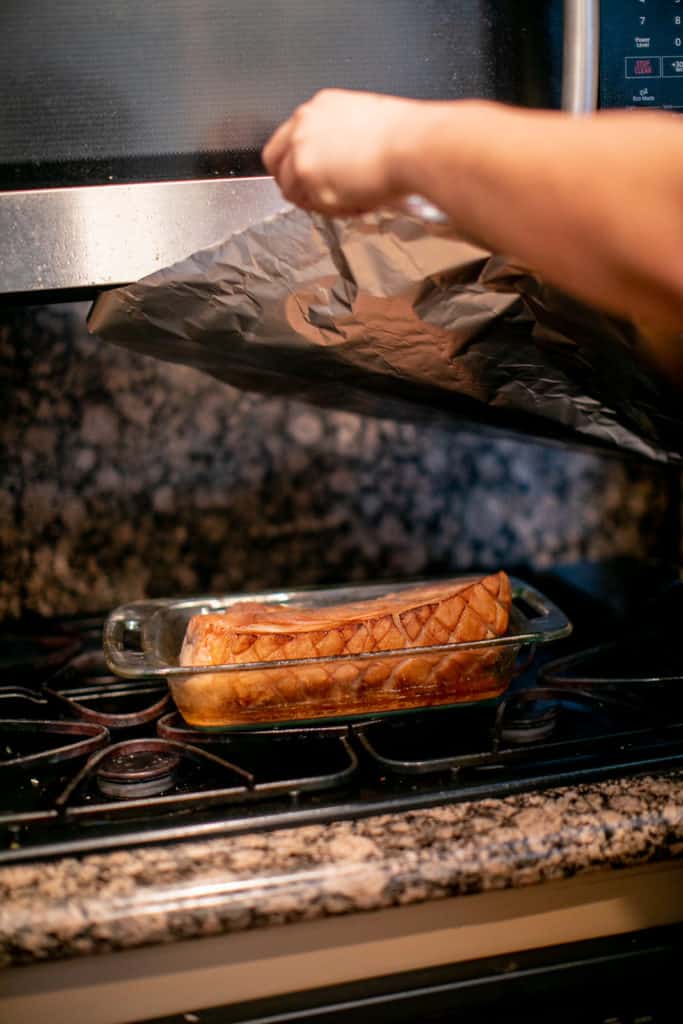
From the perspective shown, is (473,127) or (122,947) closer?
(473,127)

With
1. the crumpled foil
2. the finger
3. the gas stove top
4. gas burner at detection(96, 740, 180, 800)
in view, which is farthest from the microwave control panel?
gas burner at detection(96, 740, 180, 800)

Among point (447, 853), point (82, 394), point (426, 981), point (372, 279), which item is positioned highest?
point (372, 279)

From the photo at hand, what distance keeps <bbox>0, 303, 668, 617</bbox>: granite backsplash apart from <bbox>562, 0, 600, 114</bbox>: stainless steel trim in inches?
16.9

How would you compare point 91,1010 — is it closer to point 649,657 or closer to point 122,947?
point 122,947

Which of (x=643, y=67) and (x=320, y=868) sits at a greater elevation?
(x=643, y=67)

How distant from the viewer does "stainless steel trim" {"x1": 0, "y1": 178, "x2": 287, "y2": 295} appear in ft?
2.08

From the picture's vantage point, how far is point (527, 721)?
0.67 m

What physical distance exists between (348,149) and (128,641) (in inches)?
21.4

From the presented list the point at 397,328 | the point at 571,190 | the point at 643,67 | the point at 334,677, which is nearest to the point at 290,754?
the point at 334,677

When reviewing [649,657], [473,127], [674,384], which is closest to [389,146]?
[473,127]

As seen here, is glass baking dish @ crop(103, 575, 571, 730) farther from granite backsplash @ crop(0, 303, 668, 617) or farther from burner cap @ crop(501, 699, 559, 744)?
granite backsplash @ crop(0, 303, 668, 617)

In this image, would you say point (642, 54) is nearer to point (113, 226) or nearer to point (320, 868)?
point (113, 226)

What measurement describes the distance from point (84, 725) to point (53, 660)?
18 centimetres

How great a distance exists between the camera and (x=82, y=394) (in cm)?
95
